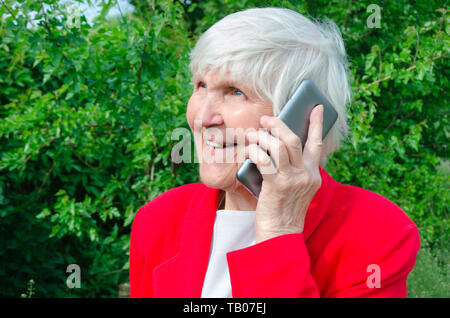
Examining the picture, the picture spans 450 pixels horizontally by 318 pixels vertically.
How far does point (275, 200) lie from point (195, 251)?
41 centimetres

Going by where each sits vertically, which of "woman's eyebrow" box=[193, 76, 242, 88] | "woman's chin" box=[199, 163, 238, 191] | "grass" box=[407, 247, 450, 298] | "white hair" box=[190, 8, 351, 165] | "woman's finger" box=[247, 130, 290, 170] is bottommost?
"grass" box=[407, 247, 450, 298]

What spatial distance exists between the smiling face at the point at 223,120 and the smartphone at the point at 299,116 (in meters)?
0.10

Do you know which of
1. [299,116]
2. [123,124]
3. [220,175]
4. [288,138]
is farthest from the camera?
[123,124]

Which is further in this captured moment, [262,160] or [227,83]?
[227,83]

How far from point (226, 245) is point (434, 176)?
Result: 3220 millimetres

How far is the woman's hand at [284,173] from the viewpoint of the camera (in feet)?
4.24

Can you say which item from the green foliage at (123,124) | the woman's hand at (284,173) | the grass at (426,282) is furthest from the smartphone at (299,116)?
the grass at (426,282)

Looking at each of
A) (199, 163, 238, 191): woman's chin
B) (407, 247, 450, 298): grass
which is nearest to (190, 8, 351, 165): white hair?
(199, 163, 238, 191): woman's chin

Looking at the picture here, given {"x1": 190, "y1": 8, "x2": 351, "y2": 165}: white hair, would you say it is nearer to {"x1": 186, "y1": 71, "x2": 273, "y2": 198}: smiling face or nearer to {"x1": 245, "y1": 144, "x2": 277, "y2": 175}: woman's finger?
{"x1": 186, "y1": 71, "x2": 273, "y2": 198}: smiling face

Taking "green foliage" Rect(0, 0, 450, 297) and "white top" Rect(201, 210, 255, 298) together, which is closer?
"white top" Rect(201, 210, 255, 298)

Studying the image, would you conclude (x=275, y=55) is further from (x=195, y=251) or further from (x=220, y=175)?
(x=195, y=251)

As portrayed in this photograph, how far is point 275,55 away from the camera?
1457 millimetres

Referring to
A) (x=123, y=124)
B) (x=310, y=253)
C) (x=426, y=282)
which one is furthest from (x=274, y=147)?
(x=426, y=282)

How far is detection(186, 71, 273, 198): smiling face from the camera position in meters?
1.46
